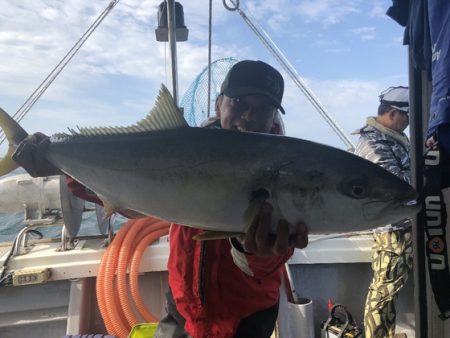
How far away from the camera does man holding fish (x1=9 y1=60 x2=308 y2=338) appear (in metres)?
2.17

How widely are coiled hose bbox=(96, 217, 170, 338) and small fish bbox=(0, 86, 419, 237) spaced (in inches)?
75.4

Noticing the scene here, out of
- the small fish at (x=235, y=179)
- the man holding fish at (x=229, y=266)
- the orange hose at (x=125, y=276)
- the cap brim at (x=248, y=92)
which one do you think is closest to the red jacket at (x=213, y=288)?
the man holding fish at (x=229, y=266)

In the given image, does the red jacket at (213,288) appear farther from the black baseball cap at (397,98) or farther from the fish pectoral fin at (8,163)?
the black baseball cap at (397,98)

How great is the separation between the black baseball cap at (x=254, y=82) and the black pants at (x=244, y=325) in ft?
4.24

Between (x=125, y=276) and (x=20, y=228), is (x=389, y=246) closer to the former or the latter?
(x=125, y=276)

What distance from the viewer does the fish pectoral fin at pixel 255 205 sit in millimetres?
1514

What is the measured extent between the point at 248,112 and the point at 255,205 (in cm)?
101

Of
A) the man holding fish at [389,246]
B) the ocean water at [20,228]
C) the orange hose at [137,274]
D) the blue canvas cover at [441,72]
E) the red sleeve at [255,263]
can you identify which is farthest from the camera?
the ocean water at [20,228]

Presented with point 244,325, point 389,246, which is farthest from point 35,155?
point 389,246

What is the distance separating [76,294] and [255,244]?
273 centimetres

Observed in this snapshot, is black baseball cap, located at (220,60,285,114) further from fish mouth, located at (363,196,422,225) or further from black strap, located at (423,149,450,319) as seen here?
fish mouth, located at (363,196,422,225)

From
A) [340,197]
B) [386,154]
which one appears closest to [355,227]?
[340,197]

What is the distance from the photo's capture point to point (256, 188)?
155 centimetres

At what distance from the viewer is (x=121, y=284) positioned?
3477mm
